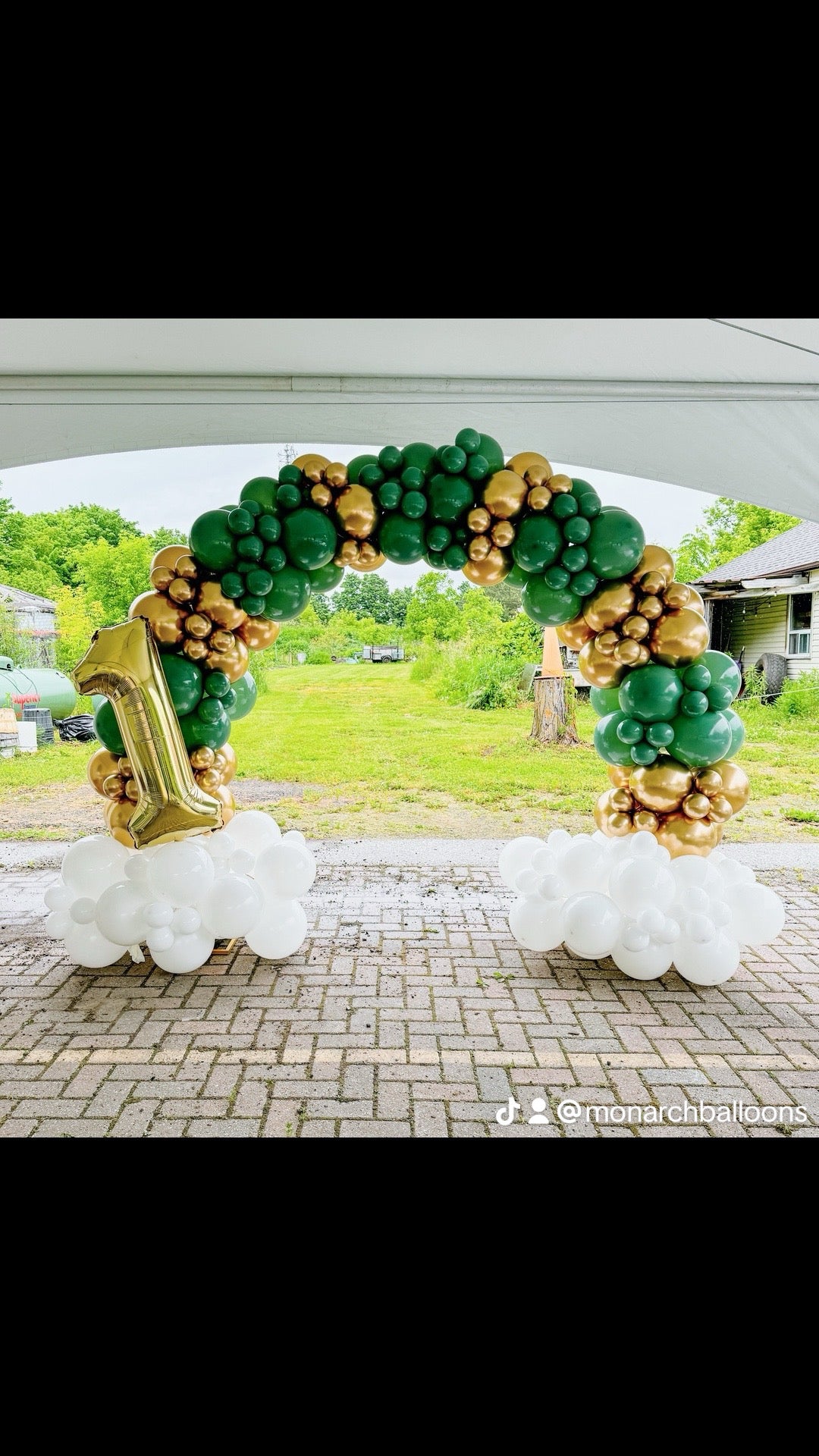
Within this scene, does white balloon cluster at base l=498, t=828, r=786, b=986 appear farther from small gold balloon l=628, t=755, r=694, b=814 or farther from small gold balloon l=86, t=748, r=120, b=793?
small gold balloon l=86, t=748, r=120, b=793

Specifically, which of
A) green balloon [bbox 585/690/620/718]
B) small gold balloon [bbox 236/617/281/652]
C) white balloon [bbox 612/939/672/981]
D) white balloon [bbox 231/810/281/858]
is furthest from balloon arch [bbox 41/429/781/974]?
white balloon [bbox 612/939/672/981]

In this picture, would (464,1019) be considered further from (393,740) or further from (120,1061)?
(393,740)

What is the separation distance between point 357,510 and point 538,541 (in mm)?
813

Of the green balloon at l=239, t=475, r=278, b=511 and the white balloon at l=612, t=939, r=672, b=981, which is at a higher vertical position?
the green balloon at l=239, t=475, r=278, b=511

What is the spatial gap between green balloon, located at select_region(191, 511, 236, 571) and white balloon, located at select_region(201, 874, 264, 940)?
1432 mm

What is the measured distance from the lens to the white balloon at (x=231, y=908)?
347cm

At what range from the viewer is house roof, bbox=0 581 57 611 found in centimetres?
598

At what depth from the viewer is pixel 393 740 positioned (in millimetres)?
7285

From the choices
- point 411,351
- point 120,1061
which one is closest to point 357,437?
point 411,351

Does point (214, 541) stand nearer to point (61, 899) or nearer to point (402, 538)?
point (402, 538)

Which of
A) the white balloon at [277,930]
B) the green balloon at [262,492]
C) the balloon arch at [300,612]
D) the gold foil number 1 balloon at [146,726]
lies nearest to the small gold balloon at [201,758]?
the balloon arch at [300,612]

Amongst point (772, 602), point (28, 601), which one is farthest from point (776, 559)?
point (28, 601)

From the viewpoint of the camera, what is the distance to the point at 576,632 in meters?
3.71

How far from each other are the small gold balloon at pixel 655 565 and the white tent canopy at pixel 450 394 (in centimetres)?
50
